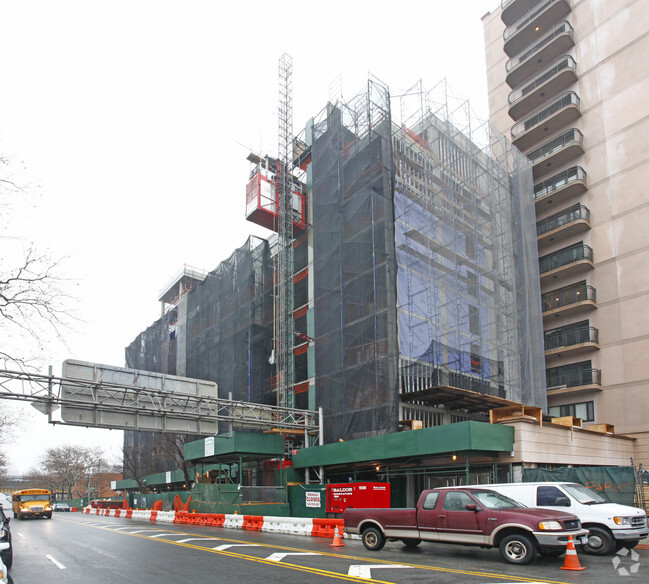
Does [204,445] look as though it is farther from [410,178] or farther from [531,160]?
[531,160]

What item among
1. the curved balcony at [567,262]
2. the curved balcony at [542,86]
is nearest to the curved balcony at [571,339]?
the curved balcony at [567,262]

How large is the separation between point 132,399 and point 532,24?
140 ft

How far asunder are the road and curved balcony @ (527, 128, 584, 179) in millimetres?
35617

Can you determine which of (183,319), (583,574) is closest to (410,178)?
(583,574)

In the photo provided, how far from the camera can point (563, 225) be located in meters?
42.2

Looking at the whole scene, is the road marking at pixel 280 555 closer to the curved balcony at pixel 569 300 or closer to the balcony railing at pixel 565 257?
the curved balcony at pixel 569 300

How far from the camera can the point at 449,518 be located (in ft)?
42.2

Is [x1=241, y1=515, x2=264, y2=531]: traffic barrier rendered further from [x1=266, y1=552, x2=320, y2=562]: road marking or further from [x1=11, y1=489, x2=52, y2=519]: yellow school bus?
[x1=11, y1=489, x2=52, y2=519]: yellow school bus

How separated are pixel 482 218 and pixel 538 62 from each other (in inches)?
752

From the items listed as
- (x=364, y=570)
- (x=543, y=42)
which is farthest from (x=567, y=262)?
(x=364, y=570)

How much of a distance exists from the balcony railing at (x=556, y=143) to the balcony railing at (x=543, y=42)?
7655 mm

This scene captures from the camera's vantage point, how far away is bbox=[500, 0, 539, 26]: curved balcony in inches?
1898

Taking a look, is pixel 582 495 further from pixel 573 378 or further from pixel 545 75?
pixel 545 75

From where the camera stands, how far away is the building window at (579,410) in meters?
39.2
